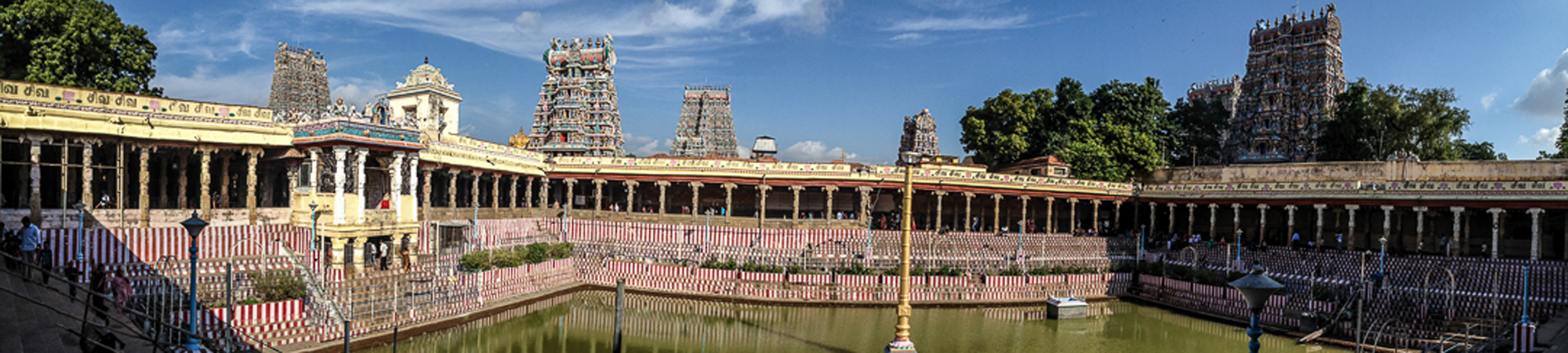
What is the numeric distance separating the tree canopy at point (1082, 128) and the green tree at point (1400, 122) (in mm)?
9927

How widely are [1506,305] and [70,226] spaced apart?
37895mm

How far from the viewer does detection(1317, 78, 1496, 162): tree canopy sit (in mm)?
44844

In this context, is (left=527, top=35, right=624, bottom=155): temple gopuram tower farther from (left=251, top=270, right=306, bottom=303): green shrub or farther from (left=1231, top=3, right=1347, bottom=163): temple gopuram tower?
(left=1231, top=3, right=1347, bottom=163): temple gopuram tower

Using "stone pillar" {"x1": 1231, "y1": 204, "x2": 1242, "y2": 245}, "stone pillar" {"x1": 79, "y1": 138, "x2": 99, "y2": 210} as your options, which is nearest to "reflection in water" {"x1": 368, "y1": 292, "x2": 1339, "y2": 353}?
"stone pillar" {"x1": 79, "y1": 138, "x2": 99, "y2": 210}

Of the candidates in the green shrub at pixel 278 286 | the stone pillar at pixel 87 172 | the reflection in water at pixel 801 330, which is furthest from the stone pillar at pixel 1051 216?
the stone pillar at pixel 87 172

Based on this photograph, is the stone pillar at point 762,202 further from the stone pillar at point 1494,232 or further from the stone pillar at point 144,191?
the stone pillar at point 1494,232

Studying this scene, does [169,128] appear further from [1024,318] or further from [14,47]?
[1024,318]

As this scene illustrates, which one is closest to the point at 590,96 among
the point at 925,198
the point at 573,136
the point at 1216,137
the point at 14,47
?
the point at 573,136

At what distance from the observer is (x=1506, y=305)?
23047mm

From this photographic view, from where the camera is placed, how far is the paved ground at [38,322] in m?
9.52

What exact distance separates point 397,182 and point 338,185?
197 cm

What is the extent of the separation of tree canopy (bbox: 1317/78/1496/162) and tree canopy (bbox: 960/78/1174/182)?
388 inches

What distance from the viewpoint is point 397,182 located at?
23.0 m

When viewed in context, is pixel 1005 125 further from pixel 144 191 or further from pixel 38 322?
pixel 38 322
